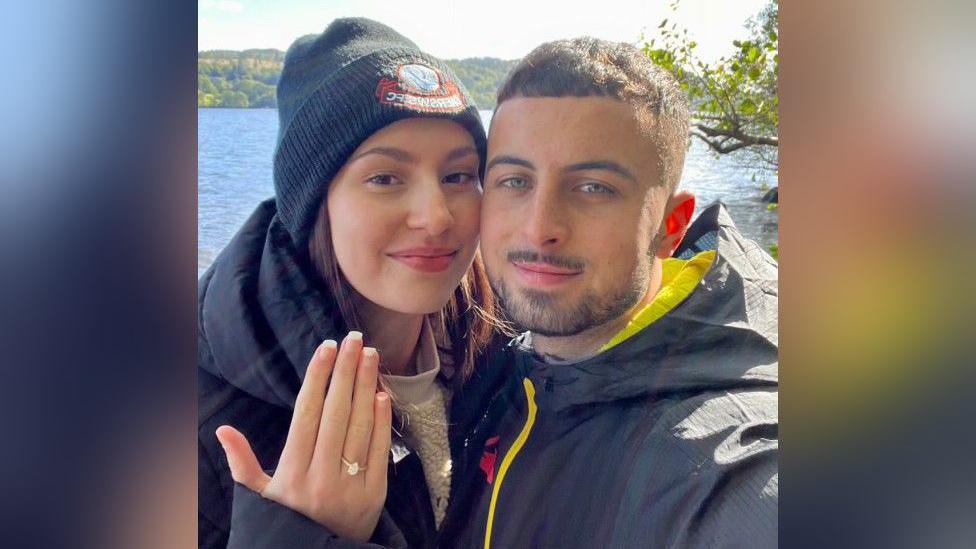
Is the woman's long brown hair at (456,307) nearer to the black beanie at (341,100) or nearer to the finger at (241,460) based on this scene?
the black beanie at (341,100)

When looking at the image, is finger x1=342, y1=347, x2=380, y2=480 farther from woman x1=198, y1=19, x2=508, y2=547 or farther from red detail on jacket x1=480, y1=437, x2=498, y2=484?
red detail on jacket x1=480, y1=437, x2=498, y2=484

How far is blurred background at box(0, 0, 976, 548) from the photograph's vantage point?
243 cm

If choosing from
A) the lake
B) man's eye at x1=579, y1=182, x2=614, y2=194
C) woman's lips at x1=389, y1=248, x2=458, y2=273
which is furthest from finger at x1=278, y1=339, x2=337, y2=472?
man's eye at x1=579, y1=182, x2=614, y2=194

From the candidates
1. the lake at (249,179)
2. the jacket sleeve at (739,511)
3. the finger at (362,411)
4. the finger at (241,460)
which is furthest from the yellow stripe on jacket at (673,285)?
the finger at (241,460)

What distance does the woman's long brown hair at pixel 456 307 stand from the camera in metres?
2.10

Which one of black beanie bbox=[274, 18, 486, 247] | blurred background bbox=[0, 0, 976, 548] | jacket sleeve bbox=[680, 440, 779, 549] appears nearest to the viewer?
jacket sleeve bbox=[680, 440, 779, 549]

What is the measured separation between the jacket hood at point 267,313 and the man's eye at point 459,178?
1.19 ft

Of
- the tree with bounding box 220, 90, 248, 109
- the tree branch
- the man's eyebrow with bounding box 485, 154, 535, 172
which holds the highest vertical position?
the tree branch

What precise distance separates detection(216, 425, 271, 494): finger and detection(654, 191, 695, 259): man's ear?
1.00 m
